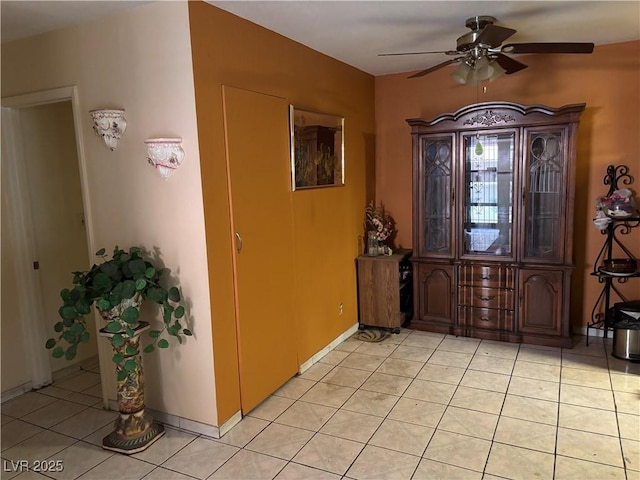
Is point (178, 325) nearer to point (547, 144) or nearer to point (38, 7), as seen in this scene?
point (38, 7)

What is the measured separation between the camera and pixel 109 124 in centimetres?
262

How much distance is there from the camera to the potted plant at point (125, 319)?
95.0 inches

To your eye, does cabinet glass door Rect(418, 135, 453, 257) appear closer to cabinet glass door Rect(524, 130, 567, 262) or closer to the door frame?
cabinet glass door Rect(524, 130, 567, 262)

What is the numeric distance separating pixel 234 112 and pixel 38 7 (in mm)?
1150

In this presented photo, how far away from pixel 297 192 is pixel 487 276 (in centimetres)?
188

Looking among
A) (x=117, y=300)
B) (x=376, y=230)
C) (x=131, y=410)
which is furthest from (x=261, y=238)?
(x=376, y=230)

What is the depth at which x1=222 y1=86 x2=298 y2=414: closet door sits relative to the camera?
275 cm

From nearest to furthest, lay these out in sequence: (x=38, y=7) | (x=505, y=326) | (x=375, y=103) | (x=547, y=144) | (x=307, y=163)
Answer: (x=38, y=7) < (x=307, y=163) < (x=547, y=144) < (x=505, y=326) < (x=375, y=103)

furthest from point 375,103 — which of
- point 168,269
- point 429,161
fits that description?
point 168,269

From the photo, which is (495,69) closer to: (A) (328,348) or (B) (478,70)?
(B) (478,70)

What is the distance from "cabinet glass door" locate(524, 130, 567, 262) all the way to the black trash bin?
1.89 ft

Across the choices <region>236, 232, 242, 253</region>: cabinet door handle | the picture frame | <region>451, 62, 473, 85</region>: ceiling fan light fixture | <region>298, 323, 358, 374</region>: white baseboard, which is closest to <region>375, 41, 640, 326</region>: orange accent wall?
the picture frame

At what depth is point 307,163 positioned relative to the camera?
3469 millimetres

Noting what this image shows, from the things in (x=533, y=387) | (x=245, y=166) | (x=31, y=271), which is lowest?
(x=533, y=387)
